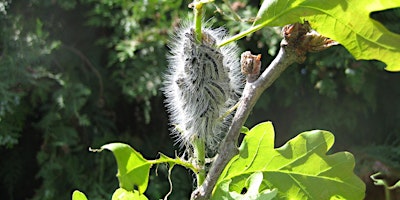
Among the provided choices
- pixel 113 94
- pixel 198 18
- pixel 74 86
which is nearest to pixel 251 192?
pixel 198 18

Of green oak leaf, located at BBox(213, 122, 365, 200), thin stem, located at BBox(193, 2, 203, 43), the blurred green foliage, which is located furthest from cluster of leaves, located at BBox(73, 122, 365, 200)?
the blurred green foliage

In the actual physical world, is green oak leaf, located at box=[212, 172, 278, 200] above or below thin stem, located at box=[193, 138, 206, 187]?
below

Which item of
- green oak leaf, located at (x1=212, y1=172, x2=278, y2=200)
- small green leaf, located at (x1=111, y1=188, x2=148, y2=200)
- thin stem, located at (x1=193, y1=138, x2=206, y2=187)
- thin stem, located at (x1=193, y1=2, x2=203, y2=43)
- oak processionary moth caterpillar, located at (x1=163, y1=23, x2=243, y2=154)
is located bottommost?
green oak leaf, located at (x1=212, y1=172, x2=278, y2=200)

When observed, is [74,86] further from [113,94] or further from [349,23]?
[349,23]

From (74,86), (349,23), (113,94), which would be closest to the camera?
(349,23)

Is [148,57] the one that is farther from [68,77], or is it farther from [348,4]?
[348,4]

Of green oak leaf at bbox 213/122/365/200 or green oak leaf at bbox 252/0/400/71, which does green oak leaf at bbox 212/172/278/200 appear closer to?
green oak leaf at bbox 213/122/365/200

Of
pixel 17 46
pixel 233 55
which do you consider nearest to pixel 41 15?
pixel 17 46
